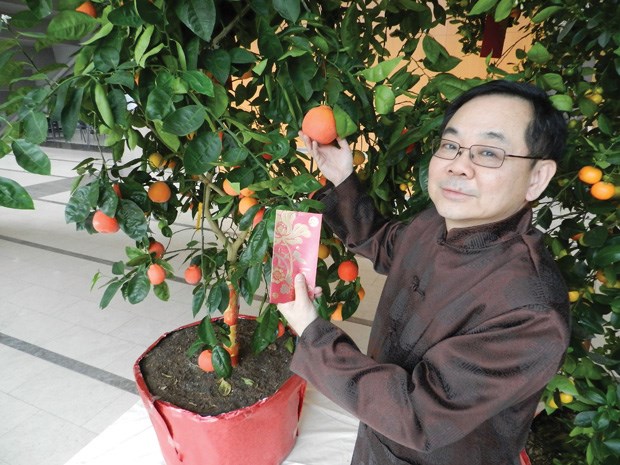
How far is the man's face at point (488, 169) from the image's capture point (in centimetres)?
68

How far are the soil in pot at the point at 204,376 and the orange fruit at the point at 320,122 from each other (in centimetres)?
86

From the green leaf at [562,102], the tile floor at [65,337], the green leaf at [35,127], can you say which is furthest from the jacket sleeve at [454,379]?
the tile floor at [65,337]

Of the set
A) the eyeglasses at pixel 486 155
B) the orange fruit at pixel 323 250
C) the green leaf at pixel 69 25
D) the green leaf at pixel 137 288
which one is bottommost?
the green leaf at pixel 137 288

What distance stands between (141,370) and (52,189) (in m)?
4.55

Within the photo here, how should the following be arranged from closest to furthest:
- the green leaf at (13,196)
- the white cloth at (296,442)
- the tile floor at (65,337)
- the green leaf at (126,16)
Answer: the green leaf at (13,196)
the green leaf at (126,16)
the white cloth at (296,442)
the tile floor at (65,337)

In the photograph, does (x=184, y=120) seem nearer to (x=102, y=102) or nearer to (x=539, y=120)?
(x=102, y=102)

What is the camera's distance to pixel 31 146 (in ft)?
2.12

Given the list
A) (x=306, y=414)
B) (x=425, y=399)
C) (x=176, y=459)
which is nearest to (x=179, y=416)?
(x=176, y=459)

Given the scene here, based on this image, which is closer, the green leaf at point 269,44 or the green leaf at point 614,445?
the green leaf at point 269,44

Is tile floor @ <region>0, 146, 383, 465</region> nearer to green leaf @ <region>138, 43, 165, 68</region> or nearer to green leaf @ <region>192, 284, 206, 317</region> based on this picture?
green leaf @ <region>192, 284, 206, 317</region>

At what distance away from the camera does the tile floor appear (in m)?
1.66

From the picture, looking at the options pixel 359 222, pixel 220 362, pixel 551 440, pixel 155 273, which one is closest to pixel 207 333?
pixel 220 362

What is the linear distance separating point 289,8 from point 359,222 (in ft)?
1.66

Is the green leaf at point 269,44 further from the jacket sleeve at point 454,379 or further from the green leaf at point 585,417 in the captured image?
the green leaf at point 585,417
